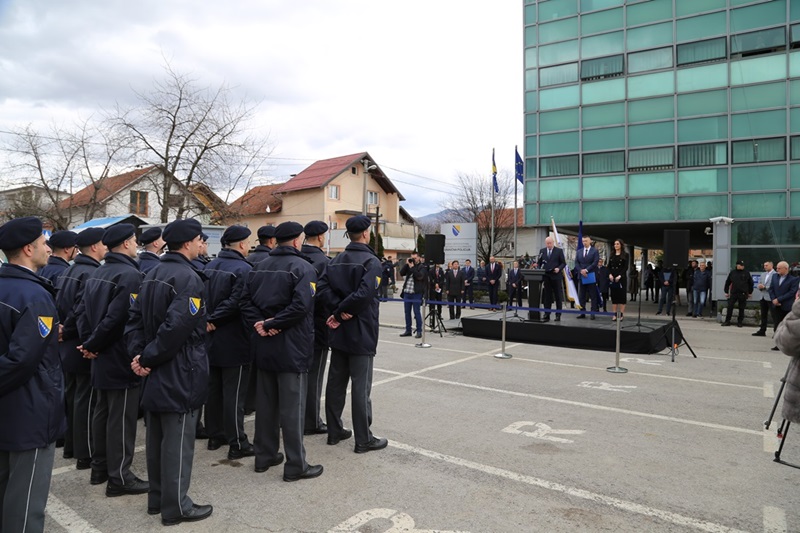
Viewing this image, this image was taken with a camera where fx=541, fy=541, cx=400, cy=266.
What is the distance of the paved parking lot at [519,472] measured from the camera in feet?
12.7

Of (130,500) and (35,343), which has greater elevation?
(35,343)

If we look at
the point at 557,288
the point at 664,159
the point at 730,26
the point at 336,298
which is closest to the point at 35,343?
the point at 336,298

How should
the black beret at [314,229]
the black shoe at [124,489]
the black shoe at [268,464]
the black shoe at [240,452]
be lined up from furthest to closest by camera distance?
1. the black beret at [314,229]
2. the black shoe at [240,452]
3. the black shoe at [268,464]
4. the black shoe at [124,489]

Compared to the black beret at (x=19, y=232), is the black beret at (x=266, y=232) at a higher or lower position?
higher

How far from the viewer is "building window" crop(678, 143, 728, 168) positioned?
67.8 ft

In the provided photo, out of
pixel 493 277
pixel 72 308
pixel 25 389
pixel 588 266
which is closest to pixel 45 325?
pixel 25 389

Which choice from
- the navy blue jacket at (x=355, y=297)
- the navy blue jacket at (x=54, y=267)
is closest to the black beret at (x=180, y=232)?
the navy blue jacket at (x=355, y=297)

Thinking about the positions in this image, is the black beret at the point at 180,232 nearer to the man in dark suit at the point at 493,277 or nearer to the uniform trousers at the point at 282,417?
the uniform trousers at the point at 282,417

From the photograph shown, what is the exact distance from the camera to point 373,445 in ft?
17.6

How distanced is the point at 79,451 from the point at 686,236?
10.9 m

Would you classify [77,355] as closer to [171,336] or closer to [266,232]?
[171,336]

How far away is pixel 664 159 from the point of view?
2153 cm

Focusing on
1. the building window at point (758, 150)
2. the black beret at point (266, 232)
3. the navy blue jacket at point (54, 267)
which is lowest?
the navy blue jacket at point (54, 267)

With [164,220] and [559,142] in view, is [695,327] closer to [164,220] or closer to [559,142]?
[559,142]
